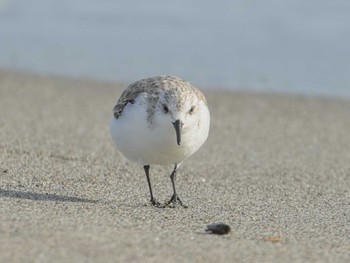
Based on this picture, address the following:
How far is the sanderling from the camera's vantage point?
19.4 feet

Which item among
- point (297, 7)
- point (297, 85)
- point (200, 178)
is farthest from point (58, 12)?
point (200, 178)

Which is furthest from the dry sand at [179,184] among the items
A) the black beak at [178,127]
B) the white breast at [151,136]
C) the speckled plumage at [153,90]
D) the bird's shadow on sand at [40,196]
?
the speckled plumage at [153,90]

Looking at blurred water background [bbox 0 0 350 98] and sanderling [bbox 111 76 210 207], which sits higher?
blurred water background [bbox 0 0 350 98]

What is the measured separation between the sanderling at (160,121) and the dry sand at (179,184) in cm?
41

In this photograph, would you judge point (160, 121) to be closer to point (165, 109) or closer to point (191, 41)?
point (165, 109)

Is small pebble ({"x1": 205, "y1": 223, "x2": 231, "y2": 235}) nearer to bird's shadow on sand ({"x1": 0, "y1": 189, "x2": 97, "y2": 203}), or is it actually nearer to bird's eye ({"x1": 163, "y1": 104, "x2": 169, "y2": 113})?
bird's eye ({"x1": 163, "y1": 104, "x2": 169, "y2": 113})

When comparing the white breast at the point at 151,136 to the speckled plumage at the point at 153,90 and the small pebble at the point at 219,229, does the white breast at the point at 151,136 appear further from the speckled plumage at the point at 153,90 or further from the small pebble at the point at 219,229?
the small pebble at the point at 219,229

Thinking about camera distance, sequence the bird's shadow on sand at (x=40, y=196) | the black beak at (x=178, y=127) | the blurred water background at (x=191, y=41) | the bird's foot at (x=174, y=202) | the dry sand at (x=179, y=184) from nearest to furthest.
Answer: the dry sand at (x=179, y=184), the black beak at (x=178, y=127), the bird's shadow on sand at (x=40, y=196), the bird's foot at (x=174, y=202), the blurred water background at (x=191, y=41)

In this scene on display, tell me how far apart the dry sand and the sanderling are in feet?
1.33

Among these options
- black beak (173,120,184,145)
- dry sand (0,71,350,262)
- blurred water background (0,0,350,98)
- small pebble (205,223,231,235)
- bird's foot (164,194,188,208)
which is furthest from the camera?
blurred water background (0,0,350,98)

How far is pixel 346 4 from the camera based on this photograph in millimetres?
18406

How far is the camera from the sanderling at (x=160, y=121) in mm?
5902

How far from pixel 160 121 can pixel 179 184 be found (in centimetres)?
155

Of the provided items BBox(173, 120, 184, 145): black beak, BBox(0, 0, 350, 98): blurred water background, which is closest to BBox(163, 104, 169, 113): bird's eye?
BBox(173, 120, 184, 145): black beak
